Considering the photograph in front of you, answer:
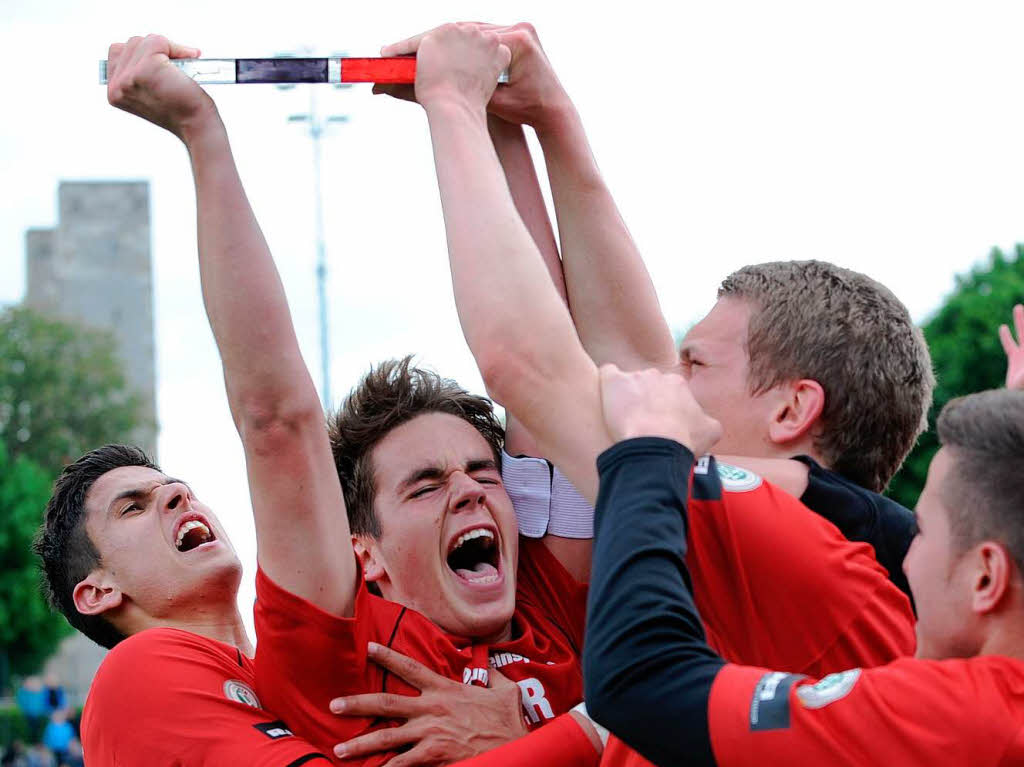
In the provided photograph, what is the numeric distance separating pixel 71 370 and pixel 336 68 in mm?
50624

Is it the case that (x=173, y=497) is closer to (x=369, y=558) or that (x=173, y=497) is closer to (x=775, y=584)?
(x=369, y=558)

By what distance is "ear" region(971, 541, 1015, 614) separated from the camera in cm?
224

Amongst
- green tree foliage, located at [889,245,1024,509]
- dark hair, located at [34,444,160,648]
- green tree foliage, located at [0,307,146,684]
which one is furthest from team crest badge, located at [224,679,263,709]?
green tree foliage, located at [0,307,146,684]

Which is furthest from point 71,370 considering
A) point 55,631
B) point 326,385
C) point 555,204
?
point 555,204

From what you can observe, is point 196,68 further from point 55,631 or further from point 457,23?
point 55,631

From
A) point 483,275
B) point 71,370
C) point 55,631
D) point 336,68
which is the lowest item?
point 55,631

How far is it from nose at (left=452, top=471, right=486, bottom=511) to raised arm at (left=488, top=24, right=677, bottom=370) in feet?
1.70

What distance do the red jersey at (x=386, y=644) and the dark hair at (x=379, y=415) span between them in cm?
43

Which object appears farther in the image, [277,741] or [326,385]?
[326,385]

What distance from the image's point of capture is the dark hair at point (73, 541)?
4.69 meters

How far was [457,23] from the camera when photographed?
296 centimetres

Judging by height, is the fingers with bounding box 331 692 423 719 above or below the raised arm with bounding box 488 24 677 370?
below

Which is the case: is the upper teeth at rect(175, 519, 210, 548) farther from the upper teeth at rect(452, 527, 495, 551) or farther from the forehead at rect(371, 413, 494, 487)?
the upper teeth at rect(452, 527, 495, 551)

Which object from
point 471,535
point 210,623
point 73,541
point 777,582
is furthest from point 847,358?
point 73,541
